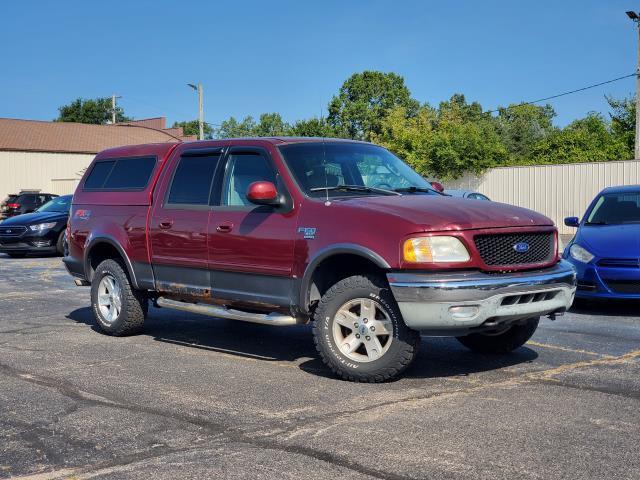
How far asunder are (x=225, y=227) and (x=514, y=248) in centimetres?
245

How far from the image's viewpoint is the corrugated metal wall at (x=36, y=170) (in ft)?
181

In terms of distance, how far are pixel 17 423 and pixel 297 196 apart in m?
2.72

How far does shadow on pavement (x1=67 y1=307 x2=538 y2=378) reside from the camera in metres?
6.51

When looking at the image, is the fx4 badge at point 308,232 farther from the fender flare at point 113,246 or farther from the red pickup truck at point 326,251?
the fender flare at point 113,246

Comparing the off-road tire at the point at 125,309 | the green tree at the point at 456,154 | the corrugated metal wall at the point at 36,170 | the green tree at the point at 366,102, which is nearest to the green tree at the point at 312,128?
the green tree at the point at 366,102

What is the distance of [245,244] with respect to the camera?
669 centimetres

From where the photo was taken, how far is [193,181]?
744cm

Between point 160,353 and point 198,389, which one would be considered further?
point 160,353

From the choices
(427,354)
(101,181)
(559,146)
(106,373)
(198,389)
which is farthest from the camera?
(559,146)

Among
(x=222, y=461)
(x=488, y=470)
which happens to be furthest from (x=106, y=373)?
(x=488, y=470)

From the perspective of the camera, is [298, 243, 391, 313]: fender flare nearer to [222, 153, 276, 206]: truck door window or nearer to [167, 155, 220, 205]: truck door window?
[222, 153, 276, 206]: truck door window

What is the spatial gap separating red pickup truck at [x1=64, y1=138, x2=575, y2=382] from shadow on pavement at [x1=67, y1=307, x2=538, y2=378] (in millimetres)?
251

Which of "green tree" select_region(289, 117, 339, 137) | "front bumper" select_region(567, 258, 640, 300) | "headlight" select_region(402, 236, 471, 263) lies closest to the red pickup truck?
"headlight" select_region(402, 236, 471, 263)

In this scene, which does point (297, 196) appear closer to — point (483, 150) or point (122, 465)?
point (122, 465)
